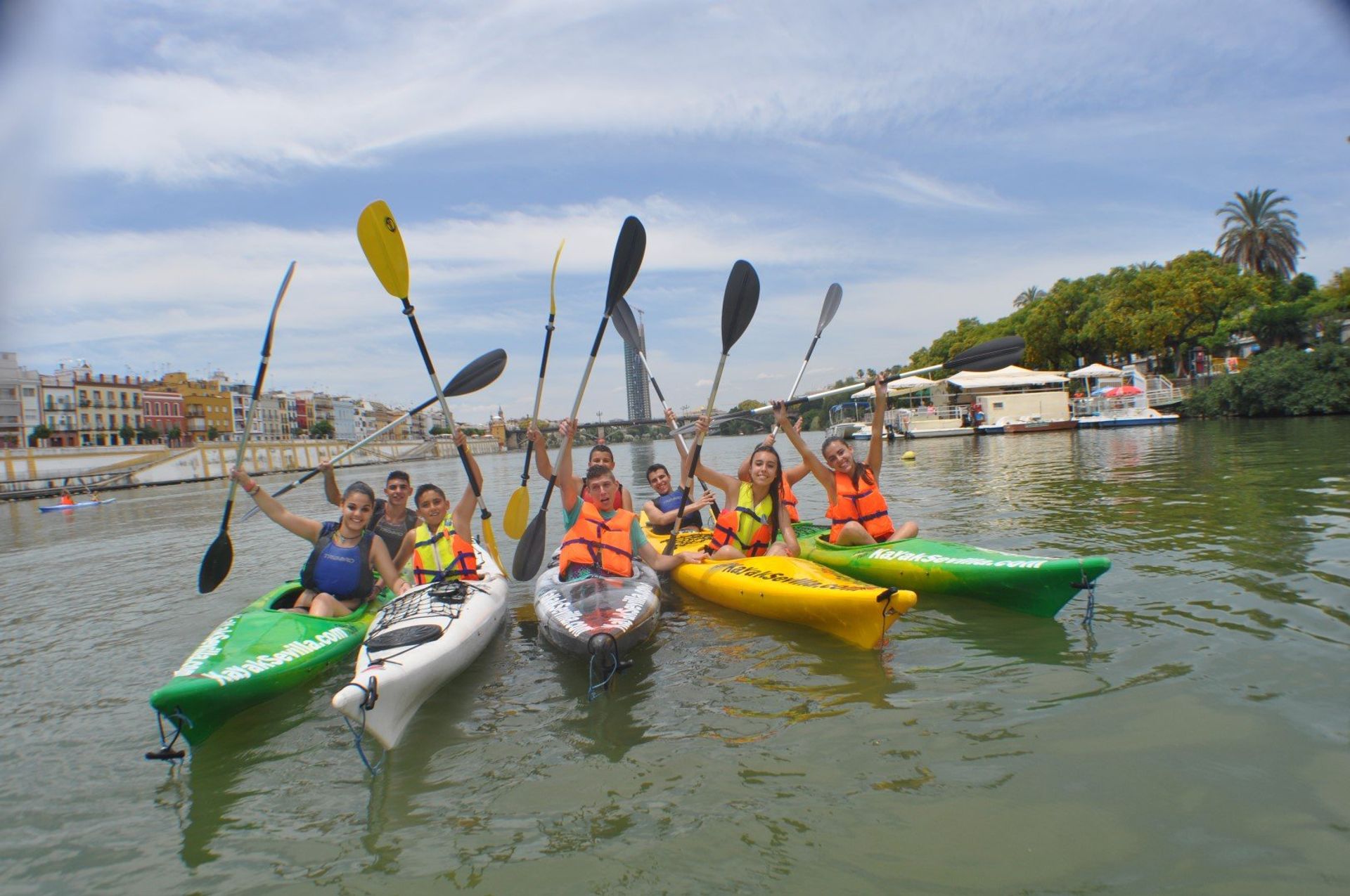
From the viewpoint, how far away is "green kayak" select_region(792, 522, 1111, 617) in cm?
507

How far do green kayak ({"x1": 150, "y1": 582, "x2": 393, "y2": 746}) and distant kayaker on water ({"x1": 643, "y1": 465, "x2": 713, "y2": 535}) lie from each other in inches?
136

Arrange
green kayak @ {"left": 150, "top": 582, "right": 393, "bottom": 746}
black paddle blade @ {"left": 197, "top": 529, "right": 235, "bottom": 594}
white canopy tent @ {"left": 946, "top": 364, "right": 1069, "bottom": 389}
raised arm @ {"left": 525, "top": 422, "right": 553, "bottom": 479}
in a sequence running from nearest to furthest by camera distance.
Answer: green kayak @ {"left": 150, "top": 582, "right": 393, "bottom": 746} < black paddle blade @ {"left": 197, "top": 529, "right": 235, "bottom": 594} < raised arm @ {"left": 525, "top": 422, "right": 553, "bottom": 479} < white canopy tent @ {"left": 946, "top": 364, "right": 1069, "bottom": 389}

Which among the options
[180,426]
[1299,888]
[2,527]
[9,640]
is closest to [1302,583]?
[1299,888]

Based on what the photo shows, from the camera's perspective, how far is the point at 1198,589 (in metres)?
5.73

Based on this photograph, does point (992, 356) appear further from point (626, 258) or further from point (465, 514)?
point (465, 514)

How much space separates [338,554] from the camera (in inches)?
217

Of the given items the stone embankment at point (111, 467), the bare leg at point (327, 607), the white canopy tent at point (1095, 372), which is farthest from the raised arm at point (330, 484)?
the white canopy tent at point (1095, 372)

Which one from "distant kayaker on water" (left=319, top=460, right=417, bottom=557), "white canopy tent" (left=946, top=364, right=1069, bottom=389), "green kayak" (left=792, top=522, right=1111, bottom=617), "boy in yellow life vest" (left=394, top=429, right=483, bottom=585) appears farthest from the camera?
"white canopy tent" (left=946, top=364, right=1069, bottom=389)

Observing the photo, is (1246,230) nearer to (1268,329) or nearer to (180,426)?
(1268,329)

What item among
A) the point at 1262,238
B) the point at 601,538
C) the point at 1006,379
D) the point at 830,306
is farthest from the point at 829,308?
the point at 1262,238

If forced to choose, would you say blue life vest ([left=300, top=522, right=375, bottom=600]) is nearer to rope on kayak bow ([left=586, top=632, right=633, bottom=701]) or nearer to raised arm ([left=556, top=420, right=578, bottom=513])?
raised arm ([left=556, top=420, right=578, bottom=513])

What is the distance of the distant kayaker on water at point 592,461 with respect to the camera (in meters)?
6.31

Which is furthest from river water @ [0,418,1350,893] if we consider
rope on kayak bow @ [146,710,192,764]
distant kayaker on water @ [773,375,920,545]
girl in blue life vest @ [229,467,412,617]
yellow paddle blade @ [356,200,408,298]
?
yellow paddle blade @ [356,200,408,298]

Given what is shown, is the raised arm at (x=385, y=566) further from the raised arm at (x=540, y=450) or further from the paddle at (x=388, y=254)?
the raised arm at (x=540, y=450)
